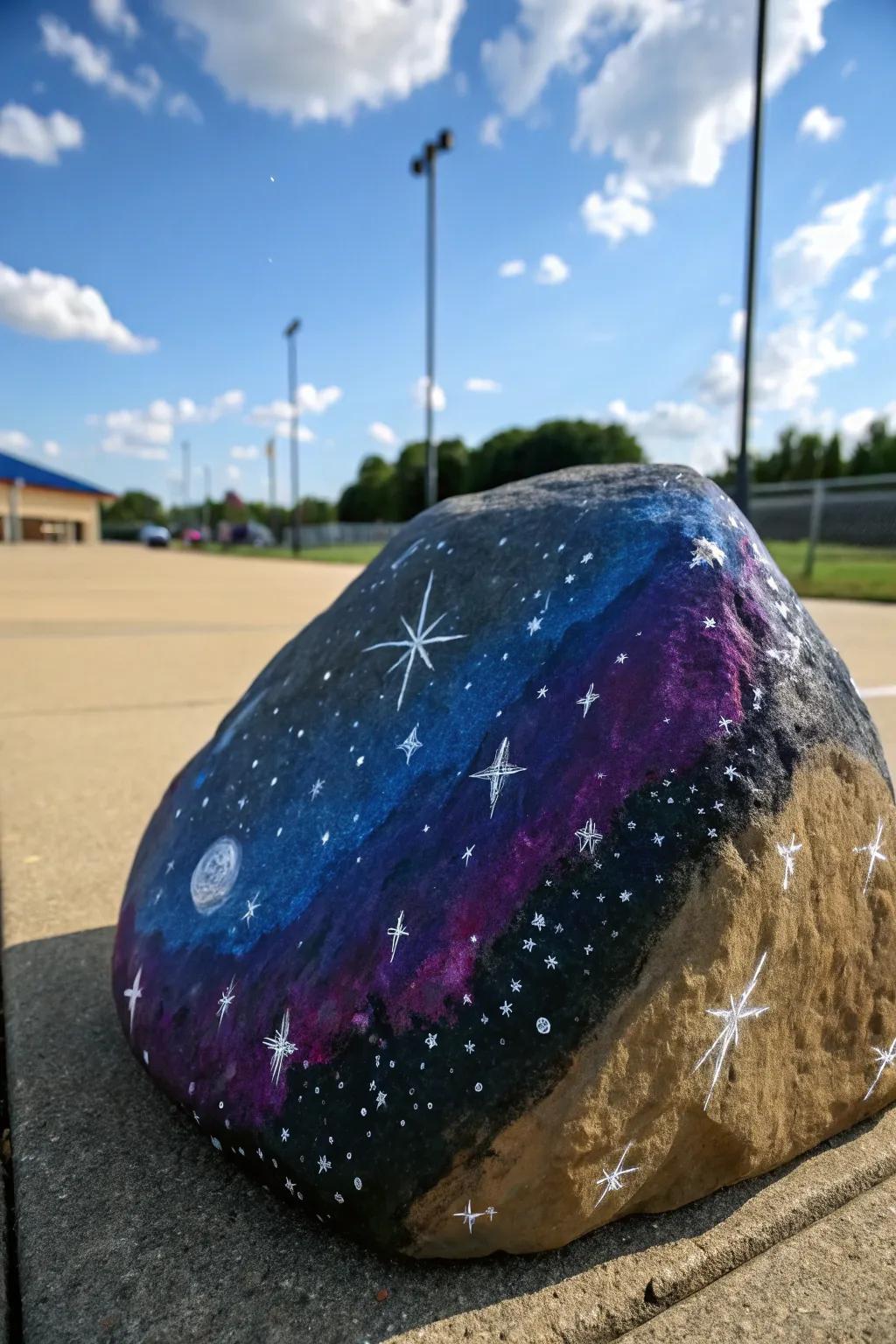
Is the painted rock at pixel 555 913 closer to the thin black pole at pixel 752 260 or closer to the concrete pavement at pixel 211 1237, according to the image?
the concrete pavement at pixel 211 1237

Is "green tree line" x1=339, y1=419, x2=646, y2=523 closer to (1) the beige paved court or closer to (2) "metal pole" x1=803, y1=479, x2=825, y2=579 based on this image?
(2) "metal pole" x1=803, y1=479, x2=825, y2=579

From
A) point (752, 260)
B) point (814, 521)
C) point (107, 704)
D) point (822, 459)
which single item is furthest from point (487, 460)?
point (107, 704)

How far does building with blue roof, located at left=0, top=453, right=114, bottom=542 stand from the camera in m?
52.1

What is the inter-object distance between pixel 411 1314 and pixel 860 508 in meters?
17.7

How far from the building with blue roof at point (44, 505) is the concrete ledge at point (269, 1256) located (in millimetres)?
54752

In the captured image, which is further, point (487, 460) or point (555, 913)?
point (487, 460)

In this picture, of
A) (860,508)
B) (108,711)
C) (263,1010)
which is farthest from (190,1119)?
(860,508)

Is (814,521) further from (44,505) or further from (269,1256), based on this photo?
(44,505)

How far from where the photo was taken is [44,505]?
183ft

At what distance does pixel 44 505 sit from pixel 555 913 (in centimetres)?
6043

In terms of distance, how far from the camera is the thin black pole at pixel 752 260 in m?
9.72

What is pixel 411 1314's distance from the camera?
4.67 feet

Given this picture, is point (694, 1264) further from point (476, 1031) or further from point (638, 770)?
point (638, 770)

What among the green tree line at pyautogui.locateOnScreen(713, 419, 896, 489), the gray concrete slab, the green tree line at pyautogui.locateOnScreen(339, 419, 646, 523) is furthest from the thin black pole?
the green tree line at pyautogui.locateOnScreen(339, 419, 646, 523)
